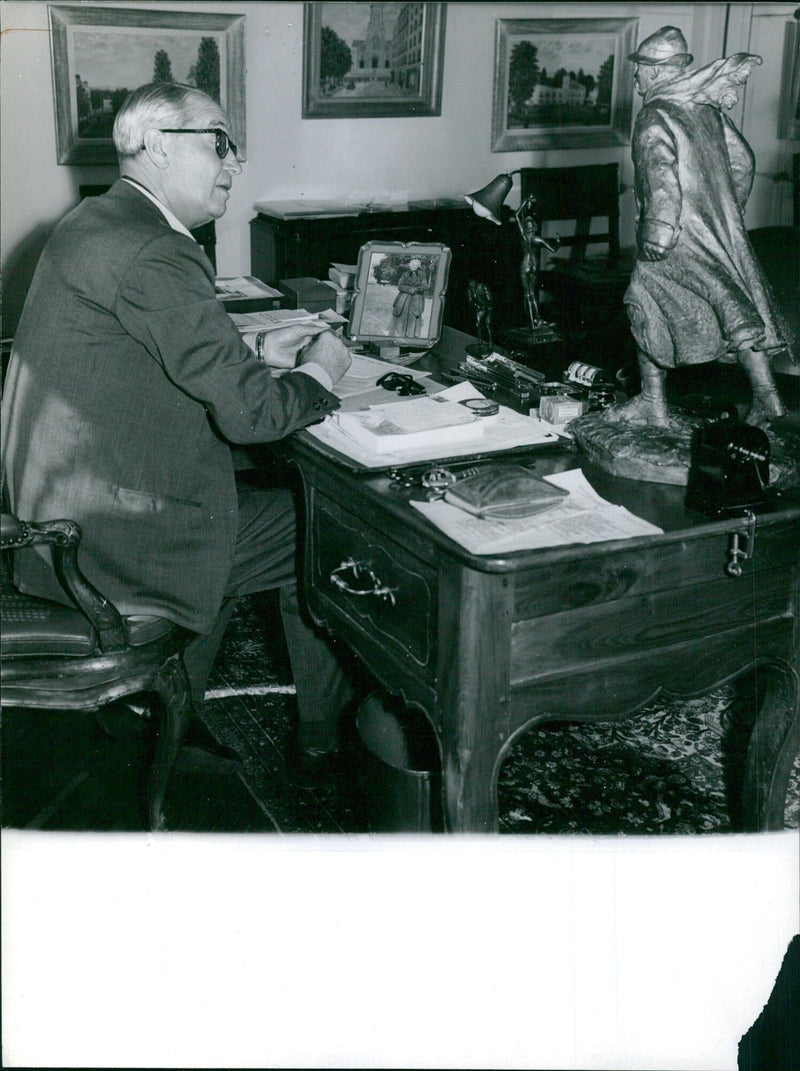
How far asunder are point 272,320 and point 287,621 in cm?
101

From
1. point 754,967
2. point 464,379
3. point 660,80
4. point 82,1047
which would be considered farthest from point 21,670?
point 660,80

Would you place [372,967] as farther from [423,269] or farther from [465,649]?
[423,269]

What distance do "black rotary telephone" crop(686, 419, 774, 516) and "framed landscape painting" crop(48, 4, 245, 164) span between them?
446 centimetres

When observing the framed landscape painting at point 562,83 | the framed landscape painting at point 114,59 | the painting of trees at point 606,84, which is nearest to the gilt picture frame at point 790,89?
the framed landscape painting at point 562,83

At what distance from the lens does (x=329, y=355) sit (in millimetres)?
2764

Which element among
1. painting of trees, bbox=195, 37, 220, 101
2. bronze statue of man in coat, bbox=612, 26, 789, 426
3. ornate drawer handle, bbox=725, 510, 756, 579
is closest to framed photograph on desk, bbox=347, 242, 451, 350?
bronze statue of man in coat, bbox=612, 26, 789, 426

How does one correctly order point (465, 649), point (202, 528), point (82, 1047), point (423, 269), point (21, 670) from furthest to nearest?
point (423, 269)
point (202, 528)
point (21, 670)
point (82, 1047)
point (465, 649)

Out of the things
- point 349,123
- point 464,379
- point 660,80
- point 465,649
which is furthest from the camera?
point 349,123

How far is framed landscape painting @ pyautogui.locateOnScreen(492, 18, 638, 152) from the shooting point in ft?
22.1

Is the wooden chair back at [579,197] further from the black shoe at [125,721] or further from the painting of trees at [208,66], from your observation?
the black shoe at [125,721]

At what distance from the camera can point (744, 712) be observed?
338 cm

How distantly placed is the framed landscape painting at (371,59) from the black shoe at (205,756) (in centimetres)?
414

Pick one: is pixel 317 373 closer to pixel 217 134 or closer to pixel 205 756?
pixel 217 134

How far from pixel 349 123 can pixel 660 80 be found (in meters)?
4.44
